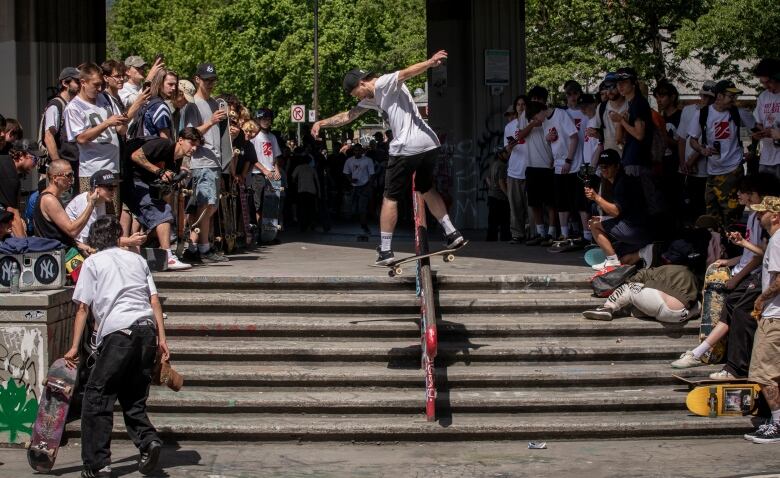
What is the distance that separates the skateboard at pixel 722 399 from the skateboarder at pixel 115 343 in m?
4.07

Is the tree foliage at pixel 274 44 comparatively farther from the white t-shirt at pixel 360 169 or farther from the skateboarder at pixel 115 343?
the skateboarder at pixel 115 343

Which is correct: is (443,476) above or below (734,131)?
below

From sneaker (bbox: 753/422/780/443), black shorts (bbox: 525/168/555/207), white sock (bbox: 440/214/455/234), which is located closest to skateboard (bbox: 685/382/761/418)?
sneaker (bbox: 753/422/780/443)

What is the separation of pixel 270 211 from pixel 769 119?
653 cm

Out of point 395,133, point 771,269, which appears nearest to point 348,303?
point 395,133

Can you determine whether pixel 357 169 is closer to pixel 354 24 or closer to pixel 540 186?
pixel 540 186

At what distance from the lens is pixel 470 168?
65.2ft

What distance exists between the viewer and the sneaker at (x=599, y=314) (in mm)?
10930

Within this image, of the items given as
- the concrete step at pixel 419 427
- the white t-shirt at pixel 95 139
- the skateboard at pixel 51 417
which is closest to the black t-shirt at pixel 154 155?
the white t-shirt at pixel 95 139

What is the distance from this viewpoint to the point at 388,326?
35.4 ft

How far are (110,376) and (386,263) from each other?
2825mm

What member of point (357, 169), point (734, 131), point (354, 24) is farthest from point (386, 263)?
point (354, 24)

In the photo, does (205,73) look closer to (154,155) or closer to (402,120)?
(154,155)

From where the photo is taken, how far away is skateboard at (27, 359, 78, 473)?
8641mm
